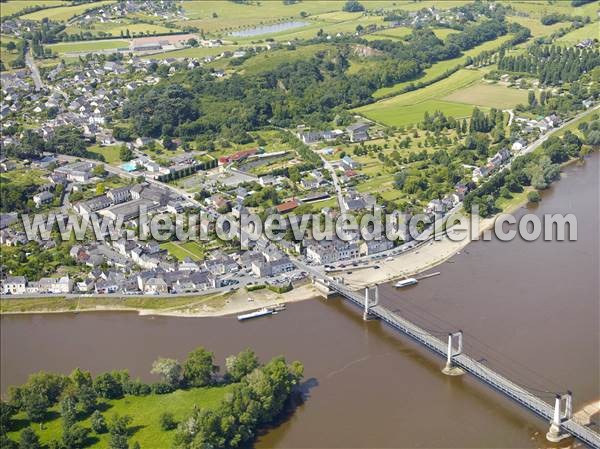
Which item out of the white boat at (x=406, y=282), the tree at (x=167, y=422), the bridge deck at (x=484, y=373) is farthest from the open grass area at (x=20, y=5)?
the tree at (x=167, y=422)

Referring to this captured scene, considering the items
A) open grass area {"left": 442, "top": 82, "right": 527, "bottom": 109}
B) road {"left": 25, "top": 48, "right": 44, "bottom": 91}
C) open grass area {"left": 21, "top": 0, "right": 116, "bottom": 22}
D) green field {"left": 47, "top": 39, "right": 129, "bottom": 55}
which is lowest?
open grass area {"left": 442, "top": 82, "right": 527, "bottom": 109}

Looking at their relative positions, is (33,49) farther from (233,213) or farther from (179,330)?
(179,330)

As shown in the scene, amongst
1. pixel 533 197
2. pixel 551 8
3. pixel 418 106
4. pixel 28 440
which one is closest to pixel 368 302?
pixel 28 440

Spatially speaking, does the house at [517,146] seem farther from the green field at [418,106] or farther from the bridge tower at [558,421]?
the bridge tower at [558,421]

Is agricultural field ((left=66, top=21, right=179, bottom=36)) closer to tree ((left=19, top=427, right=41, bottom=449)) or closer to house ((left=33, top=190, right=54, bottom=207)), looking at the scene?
house ((left=33, top=190, right=54, bottom=207))

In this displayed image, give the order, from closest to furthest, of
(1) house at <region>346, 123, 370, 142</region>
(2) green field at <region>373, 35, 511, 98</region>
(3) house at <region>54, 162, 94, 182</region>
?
(3) house at <region>54, 162, 94, 182</region> → (1) house at <region>346, 123, 370, 142</region> → (2) green field at <region>373, 35, 511, 98</region>

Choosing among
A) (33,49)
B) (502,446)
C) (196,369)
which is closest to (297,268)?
(196,369)

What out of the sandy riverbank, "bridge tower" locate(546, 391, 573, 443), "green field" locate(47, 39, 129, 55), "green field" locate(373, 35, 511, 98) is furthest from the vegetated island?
"green field" locate(47, 39, 129, 55)
